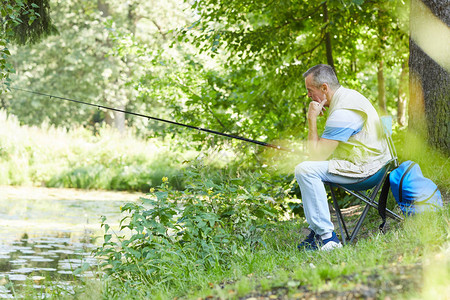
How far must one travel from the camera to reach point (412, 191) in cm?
464

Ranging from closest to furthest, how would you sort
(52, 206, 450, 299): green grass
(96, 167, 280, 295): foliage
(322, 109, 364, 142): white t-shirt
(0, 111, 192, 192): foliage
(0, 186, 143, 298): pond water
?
(52, 206, 450, 299): green grass < (96, 167, 280, 295): foliage < (322, 109, 364, 142): white t-shirt < (0, 186, 143, 298): pond water < (0, 111, 192, 192): foliage

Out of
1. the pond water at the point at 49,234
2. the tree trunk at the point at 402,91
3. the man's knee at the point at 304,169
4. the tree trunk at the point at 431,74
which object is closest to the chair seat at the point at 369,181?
the man's knee at the point at 304,169

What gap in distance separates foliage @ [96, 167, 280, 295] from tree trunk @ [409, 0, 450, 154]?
187 cm

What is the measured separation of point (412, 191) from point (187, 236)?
1831mm

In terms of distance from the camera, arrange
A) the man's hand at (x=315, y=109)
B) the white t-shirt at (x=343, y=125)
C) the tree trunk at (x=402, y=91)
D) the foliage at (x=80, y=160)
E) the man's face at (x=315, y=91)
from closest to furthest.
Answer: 1. the white t-shirt at (x=343, y=125)
2. the man's hand at (x=315, y=109)
3. the man's face at (x=315, y=91)
4. the tree trunk at (x=402, y=91)
5. the foliage at (x=80, y=160)

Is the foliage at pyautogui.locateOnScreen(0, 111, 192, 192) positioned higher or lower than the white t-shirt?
lower

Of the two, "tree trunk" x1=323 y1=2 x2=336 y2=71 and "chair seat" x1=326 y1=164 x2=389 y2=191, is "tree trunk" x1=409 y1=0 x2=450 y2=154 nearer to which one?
"chair seat" x1=326 y1=164 x2=389 y2=191

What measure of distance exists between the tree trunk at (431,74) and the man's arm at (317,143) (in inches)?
62.6

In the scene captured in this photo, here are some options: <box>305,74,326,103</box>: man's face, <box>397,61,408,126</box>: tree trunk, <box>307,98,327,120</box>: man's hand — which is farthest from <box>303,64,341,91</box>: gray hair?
<box>397,61,408,126</box>: tree trunk

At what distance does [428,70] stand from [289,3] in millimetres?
2667

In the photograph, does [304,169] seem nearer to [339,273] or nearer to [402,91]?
[339,273]

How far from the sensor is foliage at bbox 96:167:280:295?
14.6 feet

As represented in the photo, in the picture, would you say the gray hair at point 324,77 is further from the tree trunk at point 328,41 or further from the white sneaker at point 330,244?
the tree trunk at point 328,41

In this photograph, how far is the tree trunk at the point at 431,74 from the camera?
227 inches
